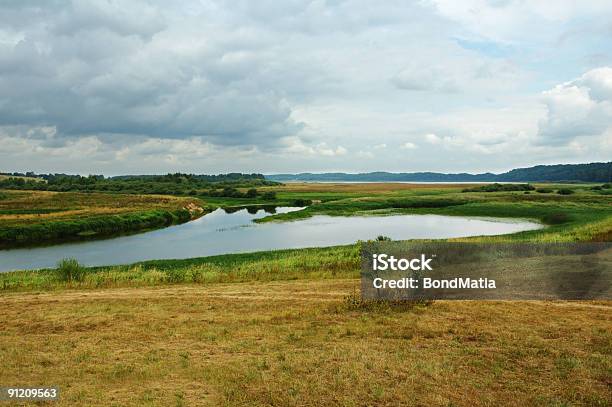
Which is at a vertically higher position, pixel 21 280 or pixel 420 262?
pixel 420 262

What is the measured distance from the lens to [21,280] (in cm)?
2575

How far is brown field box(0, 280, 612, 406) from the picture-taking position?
8.86 m

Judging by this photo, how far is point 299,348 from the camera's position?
11500 millimetres

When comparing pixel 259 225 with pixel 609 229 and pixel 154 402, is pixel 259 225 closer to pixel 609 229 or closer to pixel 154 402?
pixel 609 229

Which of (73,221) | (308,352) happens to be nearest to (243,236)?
(73,221)

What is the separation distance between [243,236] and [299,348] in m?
40.6

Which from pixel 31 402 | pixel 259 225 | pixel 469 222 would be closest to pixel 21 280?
pixel 31 402

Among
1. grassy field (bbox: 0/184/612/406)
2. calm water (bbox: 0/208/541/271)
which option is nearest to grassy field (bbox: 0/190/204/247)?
calm water (bbox: 0/208/541/271)

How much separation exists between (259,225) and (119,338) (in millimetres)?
48886

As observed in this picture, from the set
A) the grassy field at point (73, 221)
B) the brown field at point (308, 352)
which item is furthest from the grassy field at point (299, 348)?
the grassy field at point (73, 221)

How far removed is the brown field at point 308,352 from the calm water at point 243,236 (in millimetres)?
25157

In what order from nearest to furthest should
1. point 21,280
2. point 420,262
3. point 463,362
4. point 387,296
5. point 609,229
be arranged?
point 463,362
point 387,296
point 420,262
point 21,280
point 609,229

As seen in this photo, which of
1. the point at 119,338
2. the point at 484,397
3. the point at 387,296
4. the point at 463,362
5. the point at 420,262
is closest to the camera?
the point at 484,397

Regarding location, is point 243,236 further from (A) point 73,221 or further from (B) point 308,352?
(B) point 308,352
